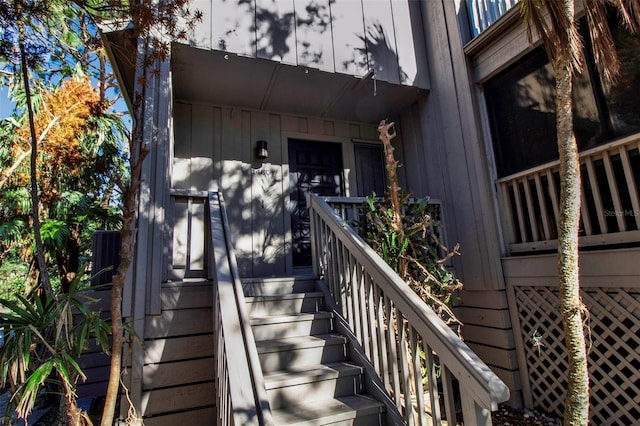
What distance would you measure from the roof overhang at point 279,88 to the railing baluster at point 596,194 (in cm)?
227

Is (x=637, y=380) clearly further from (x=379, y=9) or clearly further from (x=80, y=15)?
(x=80, y=15)

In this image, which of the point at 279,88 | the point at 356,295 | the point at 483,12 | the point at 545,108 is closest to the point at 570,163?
the point at 545,108

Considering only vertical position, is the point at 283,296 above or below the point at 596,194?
below

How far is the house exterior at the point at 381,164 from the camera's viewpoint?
9.30 feet

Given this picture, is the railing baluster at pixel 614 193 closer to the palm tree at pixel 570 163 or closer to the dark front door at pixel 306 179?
the palm tree at pixel 570 163

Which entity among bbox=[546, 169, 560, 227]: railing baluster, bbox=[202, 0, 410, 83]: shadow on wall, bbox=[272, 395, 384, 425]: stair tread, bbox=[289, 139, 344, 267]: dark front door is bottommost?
bbox=[272, 395, 384, 425]: stair tread

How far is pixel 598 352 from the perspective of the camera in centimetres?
291

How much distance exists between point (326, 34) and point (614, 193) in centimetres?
345

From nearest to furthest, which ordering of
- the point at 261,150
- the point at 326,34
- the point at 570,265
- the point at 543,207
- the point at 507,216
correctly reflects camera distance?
the point at 570,265, the point at 543,207, the point at 507,216, the point at 326,34, the point at 261,150

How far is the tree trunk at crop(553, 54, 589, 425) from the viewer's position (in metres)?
2.29

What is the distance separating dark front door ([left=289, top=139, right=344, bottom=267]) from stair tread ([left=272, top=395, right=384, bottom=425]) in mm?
2638

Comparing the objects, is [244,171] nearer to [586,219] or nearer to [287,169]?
[287,169]

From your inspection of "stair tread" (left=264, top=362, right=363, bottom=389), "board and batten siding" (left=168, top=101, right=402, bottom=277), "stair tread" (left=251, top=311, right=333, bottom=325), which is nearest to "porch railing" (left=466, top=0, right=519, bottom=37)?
"board and batten siding" (left=168, top=101, right=402, bottom=277)

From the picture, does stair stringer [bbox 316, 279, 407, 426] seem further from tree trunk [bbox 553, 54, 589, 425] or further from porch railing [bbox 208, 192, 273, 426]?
tree trunk [bbox 553, 54, 589, 425]
